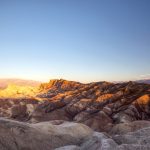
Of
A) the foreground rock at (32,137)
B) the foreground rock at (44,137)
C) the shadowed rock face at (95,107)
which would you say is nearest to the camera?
the foreground rock at (44,137)

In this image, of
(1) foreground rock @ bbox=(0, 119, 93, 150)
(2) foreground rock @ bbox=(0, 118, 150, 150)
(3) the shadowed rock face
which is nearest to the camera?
(2) foreground rock @ bbox=(0, 118, 150, 150)

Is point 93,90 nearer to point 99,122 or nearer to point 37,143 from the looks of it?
point 99,122

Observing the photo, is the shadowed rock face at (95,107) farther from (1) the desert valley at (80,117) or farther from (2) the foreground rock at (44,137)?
(2) the foreground rock at (44,137)

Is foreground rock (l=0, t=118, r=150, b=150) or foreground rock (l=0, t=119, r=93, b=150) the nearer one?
foreground rock (l=0, t=118, r=150, b=150)

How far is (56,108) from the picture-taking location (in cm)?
8938

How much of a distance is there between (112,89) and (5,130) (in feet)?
262

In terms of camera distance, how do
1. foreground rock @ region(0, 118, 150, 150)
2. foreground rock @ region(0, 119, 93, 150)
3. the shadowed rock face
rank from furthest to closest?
the shadowed rock face
foreground rock @ region(0, 119, 93, 150)
foreground rock @ region(0, 118, 150, 150)

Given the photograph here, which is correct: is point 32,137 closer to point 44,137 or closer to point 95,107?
point 44,137

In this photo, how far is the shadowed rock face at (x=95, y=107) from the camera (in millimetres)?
74938

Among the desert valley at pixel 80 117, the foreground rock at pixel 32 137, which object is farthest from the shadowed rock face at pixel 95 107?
the foreground rock at pixel 32 137

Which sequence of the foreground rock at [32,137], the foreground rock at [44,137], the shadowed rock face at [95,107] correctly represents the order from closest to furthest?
1. the foreground rock at [44,137]
2. the foreground rock at [32,137]
3. the shadowed rock face at [95,107]

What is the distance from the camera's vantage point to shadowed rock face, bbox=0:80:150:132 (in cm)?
7494

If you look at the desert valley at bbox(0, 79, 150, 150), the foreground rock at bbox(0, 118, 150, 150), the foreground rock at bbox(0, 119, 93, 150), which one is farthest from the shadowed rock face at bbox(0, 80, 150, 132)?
the foreground rock at bbox(0, 118, 150, 150)

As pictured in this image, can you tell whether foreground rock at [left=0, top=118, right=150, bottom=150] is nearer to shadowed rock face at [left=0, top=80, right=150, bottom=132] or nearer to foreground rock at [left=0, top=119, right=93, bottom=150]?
foreground rock at [left=0, top=119, right=93, bottom=150]
